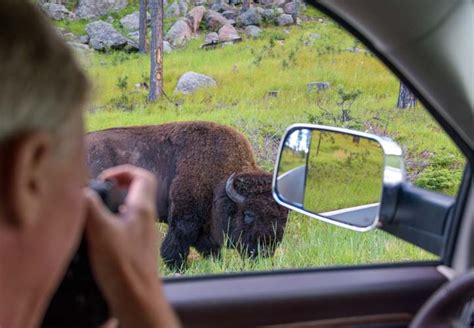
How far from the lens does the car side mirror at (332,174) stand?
5.30 feet

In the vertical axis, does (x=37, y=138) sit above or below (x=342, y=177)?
above

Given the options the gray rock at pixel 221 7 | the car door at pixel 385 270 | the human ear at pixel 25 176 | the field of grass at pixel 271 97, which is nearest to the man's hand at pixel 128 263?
the human ear at pixel 25 176

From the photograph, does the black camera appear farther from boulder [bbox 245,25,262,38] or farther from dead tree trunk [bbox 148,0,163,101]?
boulder [bbox 245,25,262,38]

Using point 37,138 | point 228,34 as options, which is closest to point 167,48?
point 228,34

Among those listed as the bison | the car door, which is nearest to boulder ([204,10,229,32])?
the bison

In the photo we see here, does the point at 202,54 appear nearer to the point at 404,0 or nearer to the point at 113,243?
the point at 404,0

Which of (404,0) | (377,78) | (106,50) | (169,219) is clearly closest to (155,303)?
(404,0)

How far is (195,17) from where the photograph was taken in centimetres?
346

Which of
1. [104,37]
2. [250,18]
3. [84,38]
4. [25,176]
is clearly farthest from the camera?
[250,18]

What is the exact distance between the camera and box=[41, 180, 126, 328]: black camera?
2.91 ft

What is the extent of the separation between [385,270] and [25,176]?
4.12 ft

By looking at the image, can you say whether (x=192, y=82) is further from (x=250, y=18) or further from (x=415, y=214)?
(x=415, y=214)

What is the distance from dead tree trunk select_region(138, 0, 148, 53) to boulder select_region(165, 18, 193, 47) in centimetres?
11

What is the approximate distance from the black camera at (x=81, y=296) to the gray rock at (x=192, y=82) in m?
2.44
